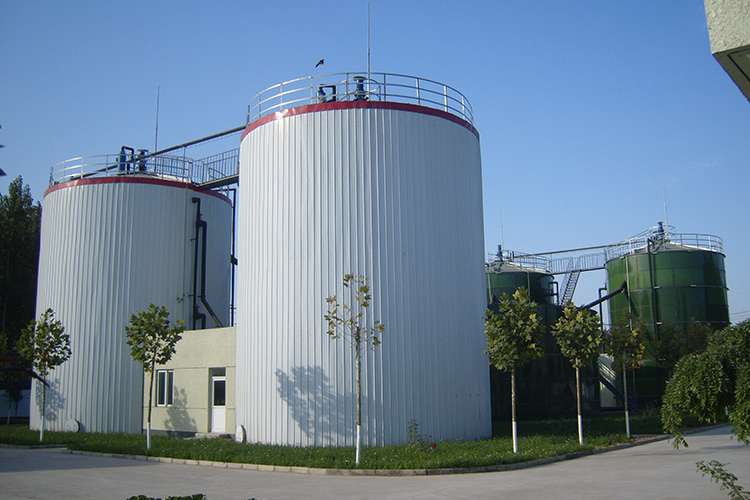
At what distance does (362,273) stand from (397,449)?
217 inches

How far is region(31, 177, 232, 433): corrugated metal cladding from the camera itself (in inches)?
1139

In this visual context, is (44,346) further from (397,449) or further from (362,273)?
(397,449)

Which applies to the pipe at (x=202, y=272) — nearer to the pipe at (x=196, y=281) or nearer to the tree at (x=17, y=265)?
the pipe at (x=196, y=281)

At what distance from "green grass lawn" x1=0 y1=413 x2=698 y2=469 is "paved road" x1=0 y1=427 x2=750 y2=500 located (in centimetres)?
71

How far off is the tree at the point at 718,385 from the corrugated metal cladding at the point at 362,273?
33.1 ft

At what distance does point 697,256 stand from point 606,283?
650cm

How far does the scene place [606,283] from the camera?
43.0 meters

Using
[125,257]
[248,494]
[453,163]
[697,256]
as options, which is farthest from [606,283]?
[248,494]

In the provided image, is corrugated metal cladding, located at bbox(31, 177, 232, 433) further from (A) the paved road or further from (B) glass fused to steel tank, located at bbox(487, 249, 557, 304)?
(B) glass fused to steel tank, located at bbox(487, 249, 557, 304)

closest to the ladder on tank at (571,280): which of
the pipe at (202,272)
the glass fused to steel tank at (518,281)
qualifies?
the glass fused to steel tank at (518,281)

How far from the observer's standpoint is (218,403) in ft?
85.1

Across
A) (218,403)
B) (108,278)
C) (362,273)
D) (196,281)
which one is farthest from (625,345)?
(108,278)

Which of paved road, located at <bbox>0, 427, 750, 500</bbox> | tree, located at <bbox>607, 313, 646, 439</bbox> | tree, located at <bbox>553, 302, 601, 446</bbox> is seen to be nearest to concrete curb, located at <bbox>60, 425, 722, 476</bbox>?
paved road, located at <bbox>0, 427, 750, 500</bbox>

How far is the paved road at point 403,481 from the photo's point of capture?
13359 millimetres
